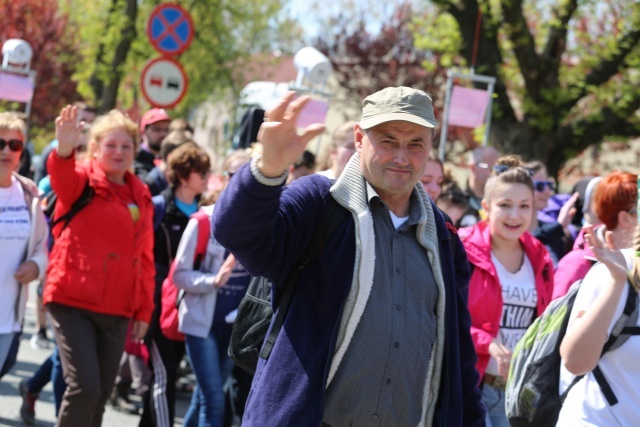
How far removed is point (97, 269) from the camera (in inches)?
274

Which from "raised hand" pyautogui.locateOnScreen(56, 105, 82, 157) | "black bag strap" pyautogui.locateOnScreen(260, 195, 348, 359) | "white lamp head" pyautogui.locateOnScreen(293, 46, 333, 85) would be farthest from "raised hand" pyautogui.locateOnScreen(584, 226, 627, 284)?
"white lamp head" pyautogui.locateOnScreen(293, 46, 333, 85)

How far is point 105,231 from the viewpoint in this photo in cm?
705

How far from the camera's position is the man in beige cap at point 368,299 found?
13.1 ft

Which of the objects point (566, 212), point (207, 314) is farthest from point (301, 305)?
point (566, 212)

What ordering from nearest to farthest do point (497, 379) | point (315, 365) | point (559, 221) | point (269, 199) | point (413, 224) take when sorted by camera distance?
point (269, 199)
point (315, 365)
point (413, 224)
point (497, 379)
point (559, 221)

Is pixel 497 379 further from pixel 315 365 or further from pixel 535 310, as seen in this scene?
pixel 315 365

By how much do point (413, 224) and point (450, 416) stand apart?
0.73 metres

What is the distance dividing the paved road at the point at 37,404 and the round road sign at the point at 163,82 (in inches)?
120

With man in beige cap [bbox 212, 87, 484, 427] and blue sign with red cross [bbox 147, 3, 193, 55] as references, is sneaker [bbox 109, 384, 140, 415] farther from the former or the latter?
man in beige cap [bbox 212, 87, 484, 427]

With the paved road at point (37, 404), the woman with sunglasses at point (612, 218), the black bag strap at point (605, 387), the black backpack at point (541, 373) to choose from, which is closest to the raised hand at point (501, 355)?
the woman with sunglasses at point (612, 218)

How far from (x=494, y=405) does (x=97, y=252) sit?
2.56 meters

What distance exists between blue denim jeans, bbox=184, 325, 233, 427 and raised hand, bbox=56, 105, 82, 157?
5.77 feet

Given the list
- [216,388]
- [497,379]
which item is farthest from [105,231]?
[497,379]

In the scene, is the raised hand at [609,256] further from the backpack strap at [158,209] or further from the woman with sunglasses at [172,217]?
the backpack strap at [158,209]
